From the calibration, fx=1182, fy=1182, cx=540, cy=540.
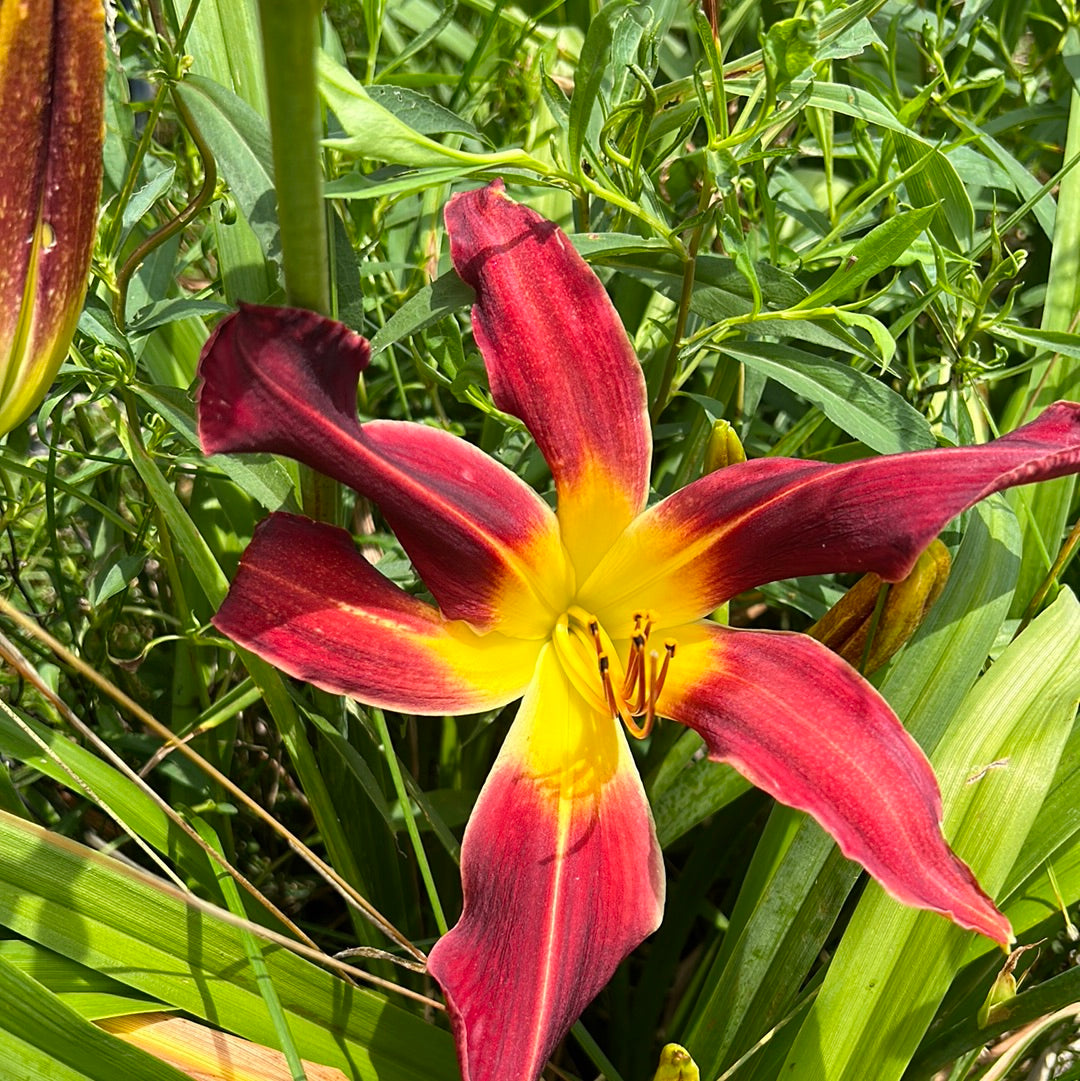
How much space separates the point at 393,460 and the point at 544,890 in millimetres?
246

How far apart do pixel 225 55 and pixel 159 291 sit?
18 centimetres

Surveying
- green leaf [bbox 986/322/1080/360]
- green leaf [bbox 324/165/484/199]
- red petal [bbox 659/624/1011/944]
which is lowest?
red petal [bbox 659/624/1011/944]

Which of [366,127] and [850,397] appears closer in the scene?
[366,127]

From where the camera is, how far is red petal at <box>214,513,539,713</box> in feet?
2.05

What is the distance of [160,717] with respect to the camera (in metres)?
1.08

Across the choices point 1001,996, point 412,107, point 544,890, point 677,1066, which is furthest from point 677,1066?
point 412,107

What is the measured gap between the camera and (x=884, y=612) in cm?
76

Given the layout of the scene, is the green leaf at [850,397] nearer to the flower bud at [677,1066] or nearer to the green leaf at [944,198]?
the green leaf at [944,198]

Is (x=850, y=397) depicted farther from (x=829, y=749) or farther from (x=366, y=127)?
(x=366, y=127)

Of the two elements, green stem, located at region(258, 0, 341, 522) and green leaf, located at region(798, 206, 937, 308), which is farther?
green leaf, located at region(798, 206, 937, 308)

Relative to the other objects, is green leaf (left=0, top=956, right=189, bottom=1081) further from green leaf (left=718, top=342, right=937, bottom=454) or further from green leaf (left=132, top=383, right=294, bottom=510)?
green leaf (left=718, top=342, right=937, bottom=454)

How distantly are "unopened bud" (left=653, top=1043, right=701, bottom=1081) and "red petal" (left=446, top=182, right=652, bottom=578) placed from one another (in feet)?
0.98

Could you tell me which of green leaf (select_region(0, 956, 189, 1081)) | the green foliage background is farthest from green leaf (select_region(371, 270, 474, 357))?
green leaf (select_region(0, 956, 189, 1081))

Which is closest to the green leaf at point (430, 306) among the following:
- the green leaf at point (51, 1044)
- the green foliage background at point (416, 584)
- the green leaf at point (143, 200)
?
the green foliage background at point (416, 584)
